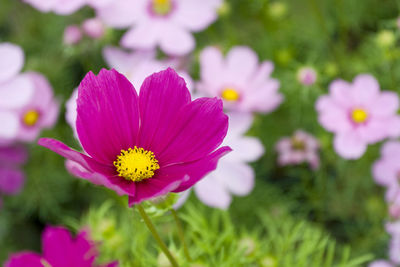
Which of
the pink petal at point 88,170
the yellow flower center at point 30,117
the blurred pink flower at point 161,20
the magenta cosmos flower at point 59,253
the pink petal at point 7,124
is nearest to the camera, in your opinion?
the pink petal at point 88,170

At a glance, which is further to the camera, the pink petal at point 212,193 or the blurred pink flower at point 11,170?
the blurred pink flower at point 11,170

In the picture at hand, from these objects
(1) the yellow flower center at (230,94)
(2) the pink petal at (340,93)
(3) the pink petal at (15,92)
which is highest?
(3) the pink petal at (15,92)

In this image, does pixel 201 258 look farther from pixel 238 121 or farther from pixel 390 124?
pixel 390 124

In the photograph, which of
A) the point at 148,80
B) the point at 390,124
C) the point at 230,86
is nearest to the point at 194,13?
the point at 230,86

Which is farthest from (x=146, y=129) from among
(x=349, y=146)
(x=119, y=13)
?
(x=119, y=13)

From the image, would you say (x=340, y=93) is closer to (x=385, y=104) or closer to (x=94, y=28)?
(x=385, y=104)

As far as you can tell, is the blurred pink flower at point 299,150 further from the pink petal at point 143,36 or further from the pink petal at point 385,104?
the pink petal at point 143,36

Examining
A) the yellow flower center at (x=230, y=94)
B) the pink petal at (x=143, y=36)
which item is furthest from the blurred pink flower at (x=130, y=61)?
the yellow flower center at (x=230, y=94)
